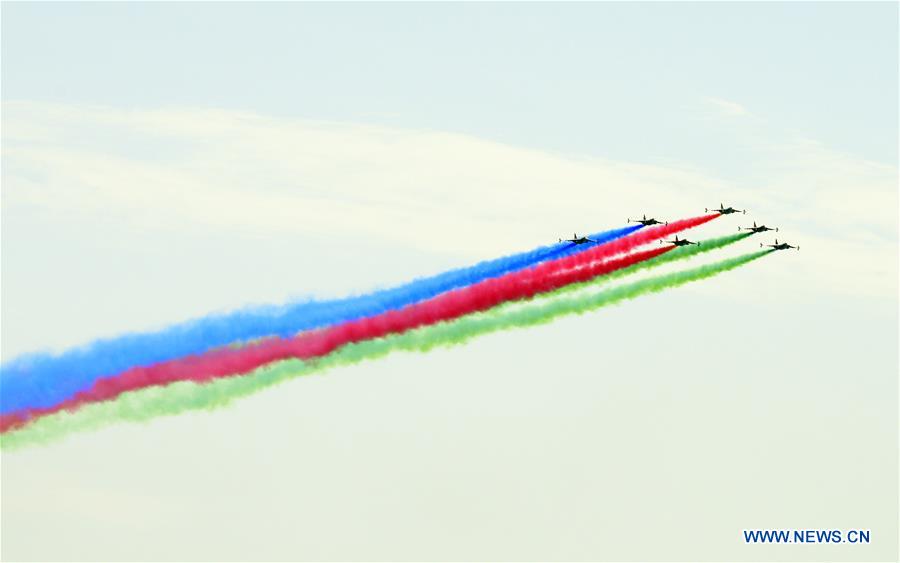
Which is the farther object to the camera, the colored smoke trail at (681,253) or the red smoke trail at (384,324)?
the colored smoke trail at (681,253)

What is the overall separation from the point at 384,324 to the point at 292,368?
5.53 meters

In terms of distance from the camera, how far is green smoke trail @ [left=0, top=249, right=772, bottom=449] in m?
82.7

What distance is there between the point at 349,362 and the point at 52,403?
15.5 m

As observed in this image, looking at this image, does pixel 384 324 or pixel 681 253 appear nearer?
pixel 384 324

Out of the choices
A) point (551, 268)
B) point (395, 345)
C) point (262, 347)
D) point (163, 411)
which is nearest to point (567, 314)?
point (551, 268)

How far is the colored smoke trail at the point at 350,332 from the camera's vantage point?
83312mm

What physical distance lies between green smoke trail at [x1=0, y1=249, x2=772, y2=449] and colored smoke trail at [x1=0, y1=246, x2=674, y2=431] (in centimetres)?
37

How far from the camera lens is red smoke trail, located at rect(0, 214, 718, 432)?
8338 cm

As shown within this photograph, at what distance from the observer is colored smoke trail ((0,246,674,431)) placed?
8331 centimetres

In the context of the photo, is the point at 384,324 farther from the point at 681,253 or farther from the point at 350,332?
the point at 681,253

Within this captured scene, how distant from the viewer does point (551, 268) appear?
294 feet

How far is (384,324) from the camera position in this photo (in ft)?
285

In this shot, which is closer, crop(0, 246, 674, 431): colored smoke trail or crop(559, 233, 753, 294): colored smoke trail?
crop(0, 246, 674, 431): colored smoke trail

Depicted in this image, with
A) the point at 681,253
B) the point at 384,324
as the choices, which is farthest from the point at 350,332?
the point at 681,253
